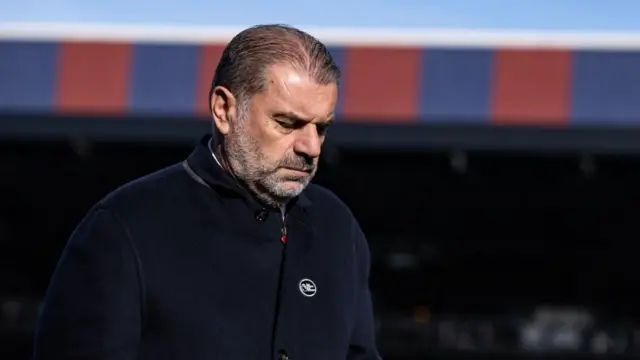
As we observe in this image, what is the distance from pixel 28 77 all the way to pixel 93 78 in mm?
709

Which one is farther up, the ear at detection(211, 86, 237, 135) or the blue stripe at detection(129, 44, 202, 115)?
the ear at detection(211, 86, 237, 135)

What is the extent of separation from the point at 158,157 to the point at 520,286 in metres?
11.0

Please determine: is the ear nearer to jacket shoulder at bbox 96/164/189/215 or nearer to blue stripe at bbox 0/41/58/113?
jacket shoulder at bbox 96/164/189/215

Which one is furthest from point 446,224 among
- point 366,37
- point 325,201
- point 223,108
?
point 223,108

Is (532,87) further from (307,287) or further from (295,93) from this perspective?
(295,93)

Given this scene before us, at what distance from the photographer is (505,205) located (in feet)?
69.6

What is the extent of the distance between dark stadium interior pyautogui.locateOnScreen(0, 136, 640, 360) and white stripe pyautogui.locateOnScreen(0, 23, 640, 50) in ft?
5.41

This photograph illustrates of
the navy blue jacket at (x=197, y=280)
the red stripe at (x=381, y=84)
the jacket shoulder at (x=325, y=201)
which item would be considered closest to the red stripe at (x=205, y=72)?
the red stripe at (x=381, y=84)

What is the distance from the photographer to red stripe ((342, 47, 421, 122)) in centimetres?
1356

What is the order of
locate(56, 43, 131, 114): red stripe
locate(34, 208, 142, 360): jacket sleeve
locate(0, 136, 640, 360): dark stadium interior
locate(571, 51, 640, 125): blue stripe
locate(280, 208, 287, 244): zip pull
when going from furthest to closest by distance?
locate(0, 136, 640, 360): dark stadium interior → locate(56, 43, 131, 114): red stripe → locate(571, 51, 640, 125): blue stripe → locate(280, 208, 287, 244): zip pull → locate(34, 208, 142, 360): jacket sleeve

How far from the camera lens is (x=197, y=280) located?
2328 mm

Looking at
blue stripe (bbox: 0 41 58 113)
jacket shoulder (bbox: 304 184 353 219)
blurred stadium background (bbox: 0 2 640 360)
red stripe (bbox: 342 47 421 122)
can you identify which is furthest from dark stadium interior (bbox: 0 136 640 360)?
jacket shoulder (bbox: 304 184 353 219)

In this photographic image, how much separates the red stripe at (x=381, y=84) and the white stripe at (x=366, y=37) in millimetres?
132

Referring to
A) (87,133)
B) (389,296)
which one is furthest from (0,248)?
(87,133)
